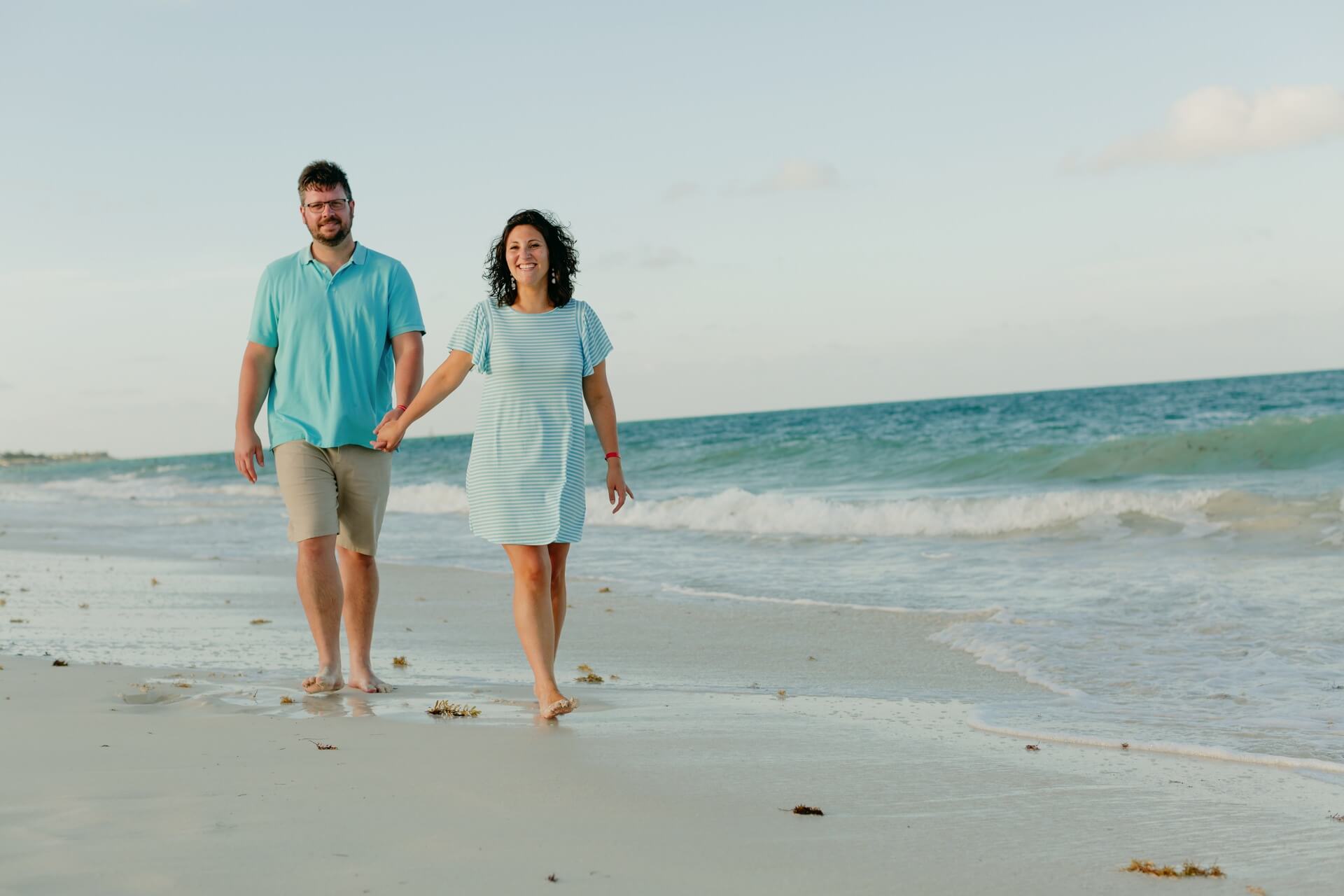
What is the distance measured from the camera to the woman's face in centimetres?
420

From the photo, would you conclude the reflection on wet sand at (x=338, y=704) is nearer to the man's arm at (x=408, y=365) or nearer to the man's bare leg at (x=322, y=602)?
the man's bare leg at (x=322, y=602)

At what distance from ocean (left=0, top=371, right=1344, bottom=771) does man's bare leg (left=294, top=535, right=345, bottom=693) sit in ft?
3.90

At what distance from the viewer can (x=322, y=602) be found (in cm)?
467

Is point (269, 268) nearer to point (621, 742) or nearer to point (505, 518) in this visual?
point (505, 518)

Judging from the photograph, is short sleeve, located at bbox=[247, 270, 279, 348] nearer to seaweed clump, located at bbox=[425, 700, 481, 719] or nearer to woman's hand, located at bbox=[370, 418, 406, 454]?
woman's hand, located at bbox=[370, 418, 406, 454]

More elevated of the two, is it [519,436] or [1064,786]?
[519,436]

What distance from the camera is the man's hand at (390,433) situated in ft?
14.6

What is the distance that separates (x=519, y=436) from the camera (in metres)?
4.20

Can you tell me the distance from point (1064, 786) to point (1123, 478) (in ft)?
52.4

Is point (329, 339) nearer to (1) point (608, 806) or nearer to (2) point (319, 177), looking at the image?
(2) point (319, 177)

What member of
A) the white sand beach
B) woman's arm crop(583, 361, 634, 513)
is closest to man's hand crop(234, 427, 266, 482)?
the white sand beach

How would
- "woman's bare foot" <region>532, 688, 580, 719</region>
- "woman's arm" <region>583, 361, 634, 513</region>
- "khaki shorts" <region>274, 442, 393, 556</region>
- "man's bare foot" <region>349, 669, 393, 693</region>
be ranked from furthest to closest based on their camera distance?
1. "man's bare foot" <region>349, 669, 393, 693</region>
2. "khaki shorts" <region>274, 442, 393, 556</region>
3. "woman's arm" <region>583, 361, 634, 513</region>
4. "woman's bare foot" <region>532, 688, 580, 719</region>

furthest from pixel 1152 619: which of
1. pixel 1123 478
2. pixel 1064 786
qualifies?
pixel 1123 478

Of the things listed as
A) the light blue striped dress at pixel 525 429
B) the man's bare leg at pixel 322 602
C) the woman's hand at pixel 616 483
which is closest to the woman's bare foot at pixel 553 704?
the light blue striped dress at pixel 525 429
